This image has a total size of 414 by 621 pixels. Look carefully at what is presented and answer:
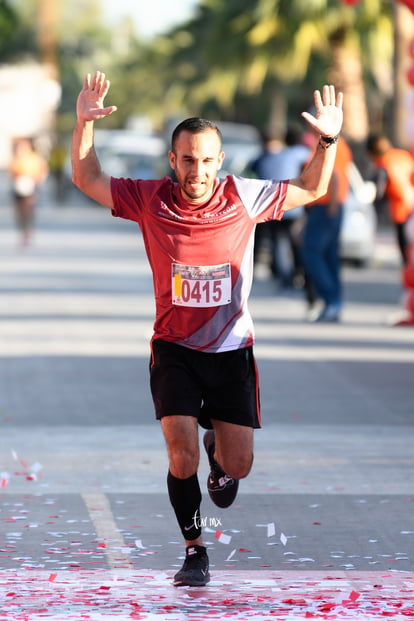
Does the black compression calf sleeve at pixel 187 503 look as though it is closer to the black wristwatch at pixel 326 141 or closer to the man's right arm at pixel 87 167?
the man's right arm at pixel 87 167

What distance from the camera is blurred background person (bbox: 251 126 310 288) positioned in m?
19.0

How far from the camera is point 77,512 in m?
7.66

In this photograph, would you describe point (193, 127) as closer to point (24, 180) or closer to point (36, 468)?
point (36, 468)

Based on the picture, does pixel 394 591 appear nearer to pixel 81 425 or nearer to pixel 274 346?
pixel 81 425

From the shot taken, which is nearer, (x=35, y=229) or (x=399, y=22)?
(x=399, y=22)

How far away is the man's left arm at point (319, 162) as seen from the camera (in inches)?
253

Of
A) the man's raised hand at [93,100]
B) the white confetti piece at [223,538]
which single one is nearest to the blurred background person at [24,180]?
the white confetti piece at [223,538]

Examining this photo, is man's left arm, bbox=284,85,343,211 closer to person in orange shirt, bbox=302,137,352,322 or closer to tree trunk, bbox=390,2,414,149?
person in orange shirt, bbox=302,137,352,322

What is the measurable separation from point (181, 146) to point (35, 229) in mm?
30112

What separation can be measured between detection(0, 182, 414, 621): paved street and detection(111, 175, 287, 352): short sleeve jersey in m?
0.95

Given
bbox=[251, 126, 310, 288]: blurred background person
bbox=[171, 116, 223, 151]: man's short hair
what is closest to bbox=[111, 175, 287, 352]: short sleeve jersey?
bbox=[171, 116, 223, 151]: man's short hair

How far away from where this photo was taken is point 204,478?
8.51 metres

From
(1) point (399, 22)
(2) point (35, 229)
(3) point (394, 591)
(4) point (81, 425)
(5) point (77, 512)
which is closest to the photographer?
(3) point (394, 591)

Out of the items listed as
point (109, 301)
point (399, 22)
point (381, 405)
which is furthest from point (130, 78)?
point (381, 405)
